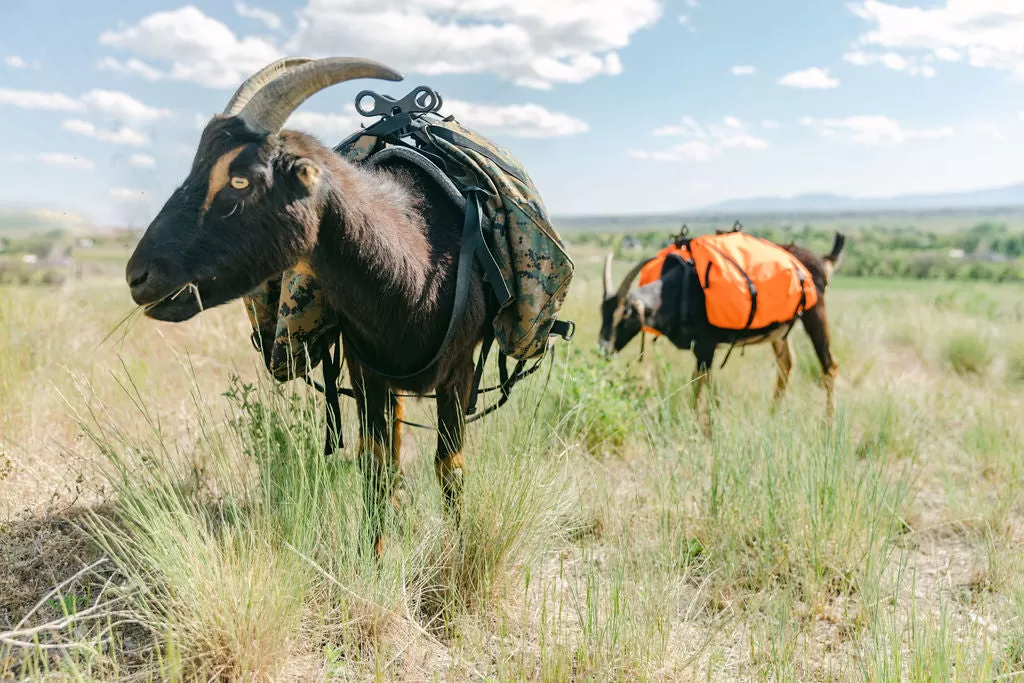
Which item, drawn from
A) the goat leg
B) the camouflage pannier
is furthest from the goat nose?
the goat leg

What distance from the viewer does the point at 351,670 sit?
2.71 meters

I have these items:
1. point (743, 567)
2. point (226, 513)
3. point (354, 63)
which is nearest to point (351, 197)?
point (354, 63)

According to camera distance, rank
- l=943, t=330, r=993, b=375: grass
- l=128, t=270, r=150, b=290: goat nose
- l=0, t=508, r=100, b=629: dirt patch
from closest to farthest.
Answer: l=128, t=270, r=150, b=290: goat nose, l=0, t=508, r=100, b=629: dirt patch, l=943, t=330, r=993, b=375: grass

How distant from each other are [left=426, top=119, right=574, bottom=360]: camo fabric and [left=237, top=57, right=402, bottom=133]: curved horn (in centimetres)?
83

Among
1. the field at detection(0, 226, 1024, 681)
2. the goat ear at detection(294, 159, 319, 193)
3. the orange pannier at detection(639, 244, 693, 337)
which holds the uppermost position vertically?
the goat ear at detection(294, 159, 319, 193)

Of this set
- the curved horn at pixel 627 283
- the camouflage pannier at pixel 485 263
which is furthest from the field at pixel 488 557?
the curved horn at pixel 627 283

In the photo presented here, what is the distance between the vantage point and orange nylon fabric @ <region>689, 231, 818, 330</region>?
243 inches

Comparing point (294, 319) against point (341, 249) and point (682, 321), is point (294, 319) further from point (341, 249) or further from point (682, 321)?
point (682, 321)

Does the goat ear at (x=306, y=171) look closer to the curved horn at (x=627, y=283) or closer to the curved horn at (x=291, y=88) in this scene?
the curved horn at (x=291, y=88)

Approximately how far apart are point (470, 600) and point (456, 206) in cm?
179

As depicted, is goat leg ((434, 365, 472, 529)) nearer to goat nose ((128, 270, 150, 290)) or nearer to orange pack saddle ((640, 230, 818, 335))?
goat nose ((128, 270, 150, 290))

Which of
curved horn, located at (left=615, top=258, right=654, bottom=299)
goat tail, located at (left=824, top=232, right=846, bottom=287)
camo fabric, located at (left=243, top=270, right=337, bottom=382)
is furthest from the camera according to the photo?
goat tail, located at (left=824, top=232, right=846, bottom=287)

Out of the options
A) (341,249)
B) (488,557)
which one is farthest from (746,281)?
(341,249)

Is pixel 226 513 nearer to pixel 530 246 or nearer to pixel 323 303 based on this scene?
pixel 323 303
